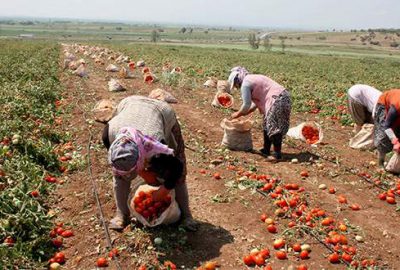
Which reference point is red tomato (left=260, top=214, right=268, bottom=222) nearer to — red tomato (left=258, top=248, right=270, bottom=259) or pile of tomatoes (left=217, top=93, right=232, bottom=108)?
red tomato (left=258, top=248, right=270, bottom=259)

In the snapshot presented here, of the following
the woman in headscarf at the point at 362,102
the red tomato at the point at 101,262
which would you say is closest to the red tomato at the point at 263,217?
the red tomato at the point at 101,262

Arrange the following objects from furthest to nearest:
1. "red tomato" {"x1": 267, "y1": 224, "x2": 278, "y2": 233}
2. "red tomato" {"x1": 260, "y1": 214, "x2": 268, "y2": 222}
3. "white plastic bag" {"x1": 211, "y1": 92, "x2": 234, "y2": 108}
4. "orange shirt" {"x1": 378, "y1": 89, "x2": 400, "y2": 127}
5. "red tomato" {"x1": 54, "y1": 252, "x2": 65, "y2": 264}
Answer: "white plastic bag" {"x1": 211, "y1": 92, "x2": 234, "y2": 108} < "orange shirt" {"x1": 378, "y1": 89, "x2": 400, "y2": 127} < "red tomato" {"x1": 260, "y1": 214, "x2": 268, "y2": 222} < "red tomato" {"x1": 267, "y1": 224, "x2": 278, "y2": 233} < "red tomato" {"x1": 54, "y1": 252, "x2": 65, "y2": 264}

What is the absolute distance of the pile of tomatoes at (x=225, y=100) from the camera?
12.7 meters

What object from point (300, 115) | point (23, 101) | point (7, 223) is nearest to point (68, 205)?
point (7, 223)

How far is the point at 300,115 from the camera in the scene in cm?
1272

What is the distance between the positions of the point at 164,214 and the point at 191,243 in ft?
1.64

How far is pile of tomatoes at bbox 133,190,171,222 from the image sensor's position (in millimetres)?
5098

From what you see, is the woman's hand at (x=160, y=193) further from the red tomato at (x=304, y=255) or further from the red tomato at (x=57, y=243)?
the red tomato at (x=304, y=255)

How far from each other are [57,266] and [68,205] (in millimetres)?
1744

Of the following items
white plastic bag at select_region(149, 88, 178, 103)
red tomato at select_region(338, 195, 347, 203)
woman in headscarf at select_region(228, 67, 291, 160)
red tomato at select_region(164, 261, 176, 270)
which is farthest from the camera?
white plastic bag at select_region(149, 88, 178, 103)

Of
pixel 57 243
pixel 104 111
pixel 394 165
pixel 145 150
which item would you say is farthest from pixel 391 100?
pixel 104 111

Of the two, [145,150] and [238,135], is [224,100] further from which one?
[145,150]

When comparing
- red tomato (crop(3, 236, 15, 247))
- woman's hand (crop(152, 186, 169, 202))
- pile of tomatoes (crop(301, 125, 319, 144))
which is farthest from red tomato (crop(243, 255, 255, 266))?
pile of tomatoes (crop(301, 125, 319, 144))

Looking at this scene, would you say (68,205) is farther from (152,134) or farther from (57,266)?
(152,134)
